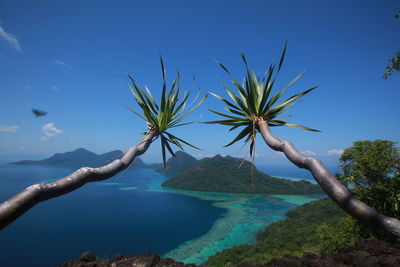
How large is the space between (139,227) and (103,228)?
13.3m

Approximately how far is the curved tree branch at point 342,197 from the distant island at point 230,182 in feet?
391

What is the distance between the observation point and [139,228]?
230 ft

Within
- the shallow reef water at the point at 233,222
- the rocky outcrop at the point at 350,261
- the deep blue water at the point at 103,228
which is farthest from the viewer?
the deep blue water at the point at 103,228

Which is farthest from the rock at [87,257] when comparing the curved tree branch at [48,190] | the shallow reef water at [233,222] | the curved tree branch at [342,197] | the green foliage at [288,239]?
the shallow reef water at [233,222]

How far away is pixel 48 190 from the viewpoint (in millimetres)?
1616

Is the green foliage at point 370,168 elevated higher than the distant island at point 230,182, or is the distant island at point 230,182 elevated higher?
the green foliage at point 370,168

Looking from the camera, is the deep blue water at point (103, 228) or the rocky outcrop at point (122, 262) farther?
the deep blue water at point (103, 228)

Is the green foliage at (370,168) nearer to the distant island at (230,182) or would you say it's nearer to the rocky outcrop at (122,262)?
the rocky outcrop at (122,262)

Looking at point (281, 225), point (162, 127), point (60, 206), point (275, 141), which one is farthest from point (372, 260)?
point (60, 206)

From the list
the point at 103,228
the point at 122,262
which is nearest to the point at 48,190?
the point at 122,262

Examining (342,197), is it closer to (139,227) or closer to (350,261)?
(350,261)

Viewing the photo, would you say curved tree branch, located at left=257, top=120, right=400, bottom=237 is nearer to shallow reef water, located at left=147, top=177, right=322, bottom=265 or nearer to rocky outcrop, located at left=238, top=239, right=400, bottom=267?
rocky outcrop, located at left=238, top=239, right=400, bottom=267

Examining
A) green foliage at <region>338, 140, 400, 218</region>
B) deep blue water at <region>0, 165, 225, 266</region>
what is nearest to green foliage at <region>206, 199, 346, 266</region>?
green foliage at <region>338, 140, 400, 218</region>

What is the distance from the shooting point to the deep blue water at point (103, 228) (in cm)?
5234
